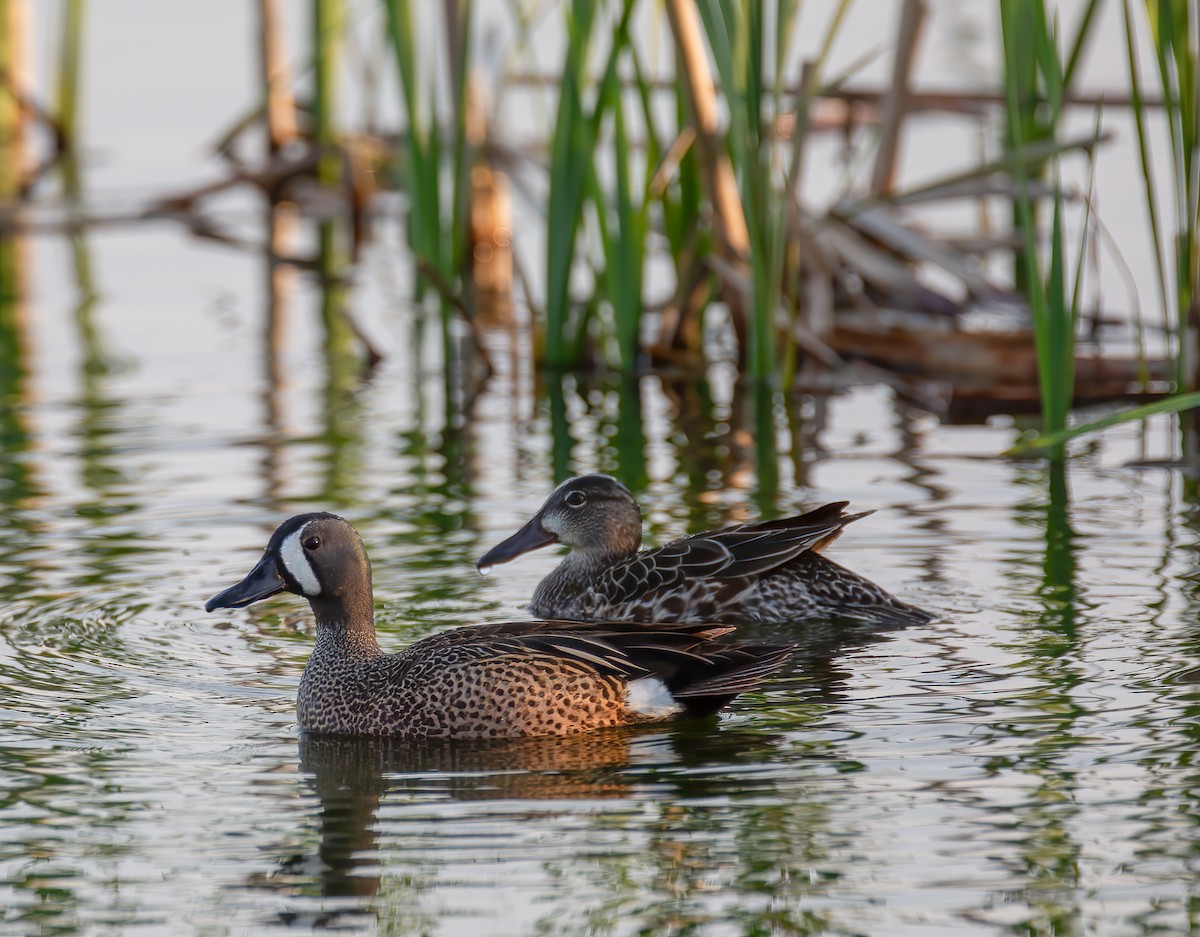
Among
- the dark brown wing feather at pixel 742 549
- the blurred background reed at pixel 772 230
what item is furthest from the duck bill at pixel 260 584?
the blurred background reed at pixel 772 230

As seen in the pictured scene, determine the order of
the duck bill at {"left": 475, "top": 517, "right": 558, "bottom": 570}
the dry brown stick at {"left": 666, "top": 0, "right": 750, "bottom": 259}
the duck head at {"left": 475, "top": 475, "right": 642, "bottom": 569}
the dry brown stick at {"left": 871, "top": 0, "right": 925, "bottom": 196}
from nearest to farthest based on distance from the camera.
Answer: the duck bill at {"left": 475, "top": 517, "right": 558, "bottom": 570} → the duck head at {"left": 475, "top": 475, "right": 642, "bottom": 569} → the dry brown stick at {"left": 666, "top": 0, "right": 750, "bottom": 259} → the dry brown stick at {"left": 871, "top": 0, "right": 925, "bottom": 196}

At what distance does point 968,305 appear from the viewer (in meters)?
13.4

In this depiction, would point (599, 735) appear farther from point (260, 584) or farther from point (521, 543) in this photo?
point (521, 543)

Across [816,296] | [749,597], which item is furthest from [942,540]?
[816,296]

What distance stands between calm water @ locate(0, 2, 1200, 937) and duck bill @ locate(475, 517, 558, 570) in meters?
0.19

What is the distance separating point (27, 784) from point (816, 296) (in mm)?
6762

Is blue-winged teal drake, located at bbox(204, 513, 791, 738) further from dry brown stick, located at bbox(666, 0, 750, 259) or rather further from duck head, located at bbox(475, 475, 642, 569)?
dry brown stick, located at bbox(666, 0, 750, 259)

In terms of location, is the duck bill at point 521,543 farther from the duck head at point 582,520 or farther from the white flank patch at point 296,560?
the white flank patch at point 296,560

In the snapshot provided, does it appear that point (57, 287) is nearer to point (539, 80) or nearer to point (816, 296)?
point (539, 80)

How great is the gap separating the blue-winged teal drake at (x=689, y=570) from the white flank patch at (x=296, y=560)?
4.37ft

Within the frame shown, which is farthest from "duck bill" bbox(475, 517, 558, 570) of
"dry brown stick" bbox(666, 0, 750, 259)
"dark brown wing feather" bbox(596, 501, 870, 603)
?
"dry brown stick" bbox(666, 0, 750, 259)

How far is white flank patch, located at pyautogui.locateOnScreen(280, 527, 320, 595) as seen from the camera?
22.5 ft

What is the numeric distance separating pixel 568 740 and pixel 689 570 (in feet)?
5.24

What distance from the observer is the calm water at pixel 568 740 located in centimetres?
511
